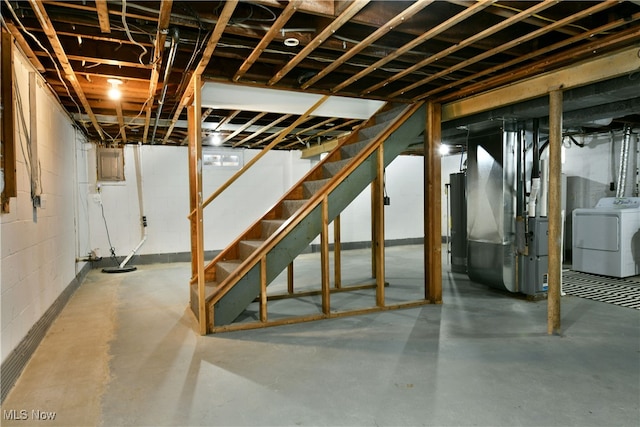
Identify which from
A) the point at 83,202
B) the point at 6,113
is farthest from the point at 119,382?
the point at 83,202

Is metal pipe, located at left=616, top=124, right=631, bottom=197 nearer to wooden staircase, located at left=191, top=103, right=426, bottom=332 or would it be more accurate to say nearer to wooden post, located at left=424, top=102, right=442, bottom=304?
wooden post, located at left=424, top=102, right=442, bottom=304

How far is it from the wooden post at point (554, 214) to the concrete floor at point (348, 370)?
0.73 ft

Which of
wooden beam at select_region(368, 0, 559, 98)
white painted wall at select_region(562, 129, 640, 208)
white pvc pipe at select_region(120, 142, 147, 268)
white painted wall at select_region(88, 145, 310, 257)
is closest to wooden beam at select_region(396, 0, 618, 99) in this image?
wooden beam at select_region(368, 0, 559, 98)

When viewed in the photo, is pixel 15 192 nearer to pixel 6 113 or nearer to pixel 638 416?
pixel 6 113

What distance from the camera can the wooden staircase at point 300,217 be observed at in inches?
136

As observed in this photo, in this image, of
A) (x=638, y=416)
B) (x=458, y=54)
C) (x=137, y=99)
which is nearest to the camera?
(x=638, y=416)

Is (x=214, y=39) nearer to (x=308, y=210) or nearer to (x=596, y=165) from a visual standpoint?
(x=308, y=210)

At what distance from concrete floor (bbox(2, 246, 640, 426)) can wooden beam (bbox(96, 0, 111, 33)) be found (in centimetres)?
226

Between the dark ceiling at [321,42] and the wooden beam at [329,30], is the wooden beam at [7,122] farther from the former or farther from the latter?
the wooden beam at [329,30]

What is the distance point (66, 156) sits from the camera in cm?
487

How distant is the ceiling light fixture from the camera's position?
3.63 meters

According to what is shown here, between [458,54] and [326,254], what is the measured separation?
2168mm

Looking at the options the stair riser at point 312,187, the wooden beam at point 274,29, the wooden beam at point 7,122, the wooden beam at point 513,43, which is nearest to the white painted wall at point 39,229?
the wooden beam at point 7,122

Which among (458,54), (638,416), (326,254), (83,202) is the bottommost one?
(638,416)
